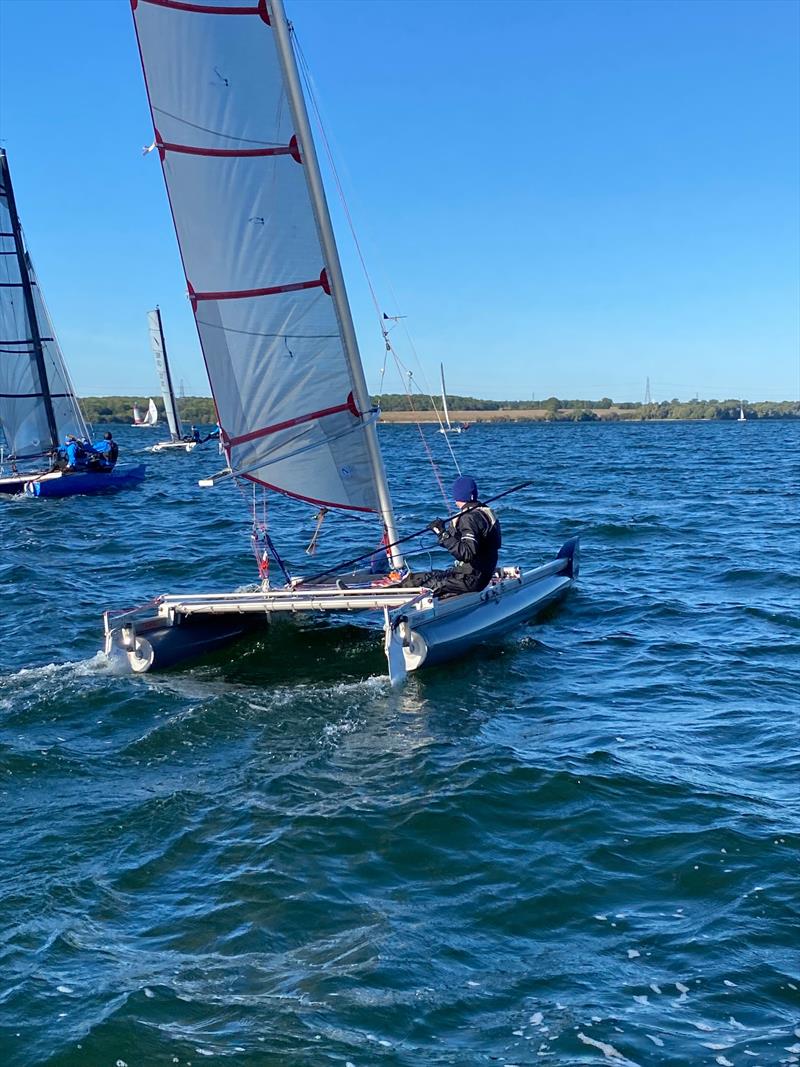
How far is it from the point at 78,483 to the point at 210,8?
22.3 meters

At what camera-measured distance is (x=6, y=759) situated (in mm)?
8617

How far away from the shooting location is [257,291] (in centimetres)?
1264

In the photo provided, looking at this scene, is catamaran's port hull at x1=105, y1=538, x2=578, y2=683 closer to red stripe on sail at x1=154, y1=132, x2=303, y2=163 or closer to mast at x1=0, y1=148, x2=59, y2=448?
red stripe on sail at x1=154, y1=132, x2=303, y2=163

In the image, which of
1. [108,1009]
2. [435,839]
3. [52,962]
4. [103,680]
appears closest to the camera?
[108,1009]

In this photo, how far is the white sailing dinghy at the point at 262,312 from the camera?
11.8 m

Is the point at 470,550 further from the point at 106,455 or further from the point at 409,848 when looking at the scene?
the point at 106,455

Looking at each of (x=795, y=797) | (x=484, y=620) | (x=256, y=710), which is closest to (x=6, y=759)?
(x=256, y=710)

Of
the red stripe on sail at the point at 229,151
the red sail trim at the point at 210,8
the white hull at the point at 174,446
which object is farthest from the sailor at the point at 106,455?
the white hull at the point at 174,446

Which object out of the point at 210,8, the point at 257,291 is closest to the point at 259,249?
the point at 257,291

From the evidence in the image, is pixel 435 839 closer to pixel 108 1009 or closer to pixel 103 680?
pixel 108 1009

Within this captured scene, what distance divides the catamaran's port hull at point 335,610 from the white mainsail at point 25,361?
22897 millimetres

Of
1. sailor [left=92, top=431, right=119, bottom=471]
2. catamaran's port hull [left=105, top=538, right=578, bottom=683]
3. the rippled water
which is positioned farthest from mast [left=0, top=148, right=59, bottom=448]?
catamaran's port hull [left=105, top=538, right=578, bottom=683]

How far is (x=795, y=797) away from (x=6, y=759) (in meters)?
6.44

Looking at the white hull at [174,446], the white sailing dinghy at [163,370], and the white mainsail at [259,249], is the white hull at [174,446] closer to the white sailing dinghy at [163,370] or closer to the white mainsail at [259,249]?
the white sailing dinghy at [163,370]
